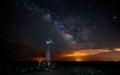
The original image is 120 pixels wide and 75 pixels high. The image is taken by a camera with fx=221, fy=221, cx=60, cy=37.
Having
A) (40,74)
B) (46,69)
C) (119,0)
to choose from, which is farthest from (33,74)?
(119,0)

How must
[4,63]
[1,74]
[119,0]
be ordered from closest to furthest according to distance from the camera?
[119,0] → [1,74] → [4,63]

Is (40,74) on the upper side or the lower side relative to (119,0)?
lower

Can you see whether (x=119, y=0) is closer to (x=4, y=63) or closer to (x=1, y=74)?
(x=1, y=74)

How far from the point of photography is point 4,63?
3226 inches

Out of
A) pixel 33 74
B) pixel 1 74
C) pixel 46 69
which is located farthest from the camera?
pixel 46 69

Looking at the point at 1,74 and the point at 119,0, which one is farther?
the point at 1,74

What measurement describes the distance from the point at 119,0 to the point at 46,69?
5217cm

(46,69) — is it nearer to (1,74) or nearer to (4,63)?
(4,63)

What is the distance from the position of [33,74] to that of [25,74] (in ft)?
7.60

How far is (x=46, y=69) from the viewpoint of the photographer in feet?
244

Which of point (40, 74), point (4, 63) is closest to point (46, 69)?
point (40, 74)

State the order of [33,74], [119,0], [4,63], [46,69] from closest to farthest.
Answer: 1. [119,0]
2. [33,74]
3. [46,69]
4. [4,63]

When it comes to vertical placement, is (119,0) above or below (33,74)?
above

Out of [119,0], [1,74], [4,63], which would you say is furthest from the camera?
[4,63]
